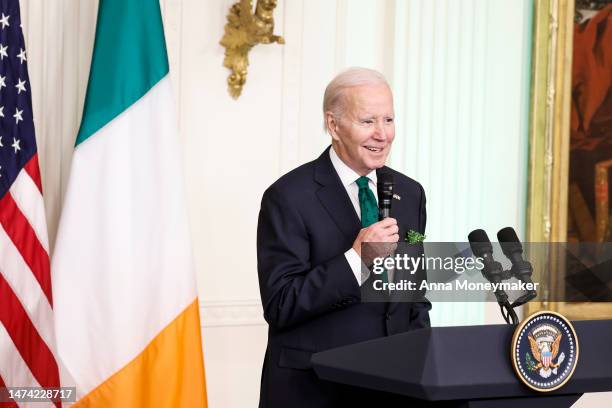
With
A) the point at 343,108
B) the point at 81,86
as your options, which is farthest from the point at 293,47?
the point at 343,108

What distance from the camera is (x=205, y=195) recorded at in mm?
5078

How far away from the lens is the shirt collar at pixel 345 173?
3061mm

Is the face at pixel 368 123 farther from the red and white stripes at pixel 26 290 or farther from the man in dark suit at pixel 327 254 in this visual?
the red and white stripes at pixel 26 290

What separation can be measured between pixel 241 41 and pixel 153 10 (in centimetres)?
75

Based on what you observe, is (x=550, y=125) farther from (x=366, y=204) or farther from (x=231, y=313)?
(x=366, y=204)

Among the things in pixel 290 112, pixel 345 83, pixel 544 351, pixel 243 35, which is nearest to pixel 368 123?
pixel 345 83

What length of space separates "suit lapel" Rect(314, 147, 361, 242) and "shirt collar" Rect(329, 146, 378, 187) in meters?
0.02

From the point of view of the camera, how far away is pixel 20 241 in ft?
13.4

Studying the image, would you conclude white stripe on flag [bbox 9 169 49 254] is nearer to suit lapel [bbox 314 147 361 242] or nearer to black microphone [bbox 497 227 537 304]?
suit lapel [bbox 314 147 361 242]

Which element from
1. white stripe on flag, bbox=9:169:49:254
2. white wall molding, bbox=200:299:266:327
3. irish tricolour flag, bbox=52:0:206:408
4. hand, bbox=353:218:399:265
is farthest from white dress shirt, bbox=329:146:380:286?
white wall molding, bbox=200:299:266:327

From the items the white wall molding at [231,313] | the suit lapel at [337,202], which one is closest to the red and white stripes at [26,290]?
the white wall molding at [231,313]

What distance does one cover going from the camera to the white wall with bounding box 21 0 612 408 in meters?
4.65

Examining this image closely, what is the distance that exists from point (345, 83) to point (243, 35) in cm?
210

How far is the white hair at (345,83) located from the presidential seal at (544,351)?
111 centimetres
